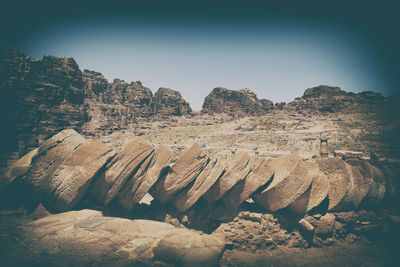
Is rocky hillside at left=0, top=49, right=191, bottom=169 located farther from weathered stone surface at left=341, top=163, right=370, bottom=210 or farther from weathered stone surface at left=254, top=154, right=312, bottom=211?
weathered stone surface at left=341, top=163, right=370, bottom=210

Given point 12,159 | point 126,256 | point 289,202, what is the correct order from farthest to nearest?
point 12,159 → point 289,202 → point 126,256

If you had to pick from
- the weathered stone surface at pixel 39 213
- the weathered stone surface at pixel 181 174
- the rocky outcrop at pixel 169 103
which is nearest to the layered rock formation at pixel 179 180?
the weathered stone surface at pixel 181 174

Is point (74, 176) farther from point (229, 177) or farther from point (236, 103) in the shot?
point (236, 103)

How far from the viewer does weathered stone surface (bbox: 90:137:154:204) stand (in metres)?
6.04

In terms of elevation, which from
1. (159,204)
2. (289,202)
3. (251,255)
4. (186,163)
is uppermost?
(186,163)

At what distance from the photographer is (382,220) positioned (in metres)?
6.79

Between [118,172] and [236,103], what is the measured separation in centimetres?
10833

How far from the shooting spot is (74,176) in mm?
5910

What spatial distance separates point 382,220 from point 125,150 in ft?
31.4

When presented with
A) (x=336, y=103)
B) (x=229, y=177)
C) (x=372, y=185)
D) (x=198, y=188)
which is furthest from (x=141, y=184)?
(x=336, y=103)

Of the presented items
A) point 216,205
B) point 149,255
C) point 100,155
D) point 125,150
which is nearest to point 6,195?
point 100,155

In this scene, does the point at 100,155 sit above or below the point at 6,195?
above

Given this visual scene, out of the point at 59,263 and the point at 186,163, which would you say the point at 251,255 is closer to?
the point at 186,163

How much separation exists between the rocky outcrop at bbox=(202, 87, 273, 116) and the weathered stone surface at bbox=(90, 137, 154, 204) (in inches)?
4023
